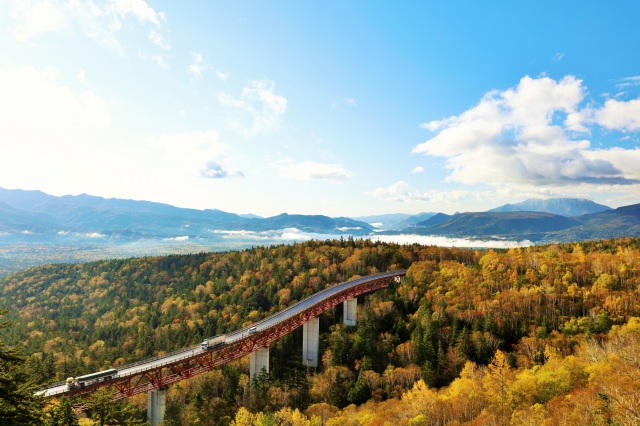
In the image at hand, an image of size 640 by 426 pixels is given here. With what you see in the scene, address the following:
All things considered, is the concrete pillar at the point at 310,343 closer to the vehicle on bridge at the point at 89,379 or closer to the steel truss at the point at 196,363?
the steel truss at the point at 196,363

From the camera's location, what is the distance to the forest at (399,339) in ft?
185

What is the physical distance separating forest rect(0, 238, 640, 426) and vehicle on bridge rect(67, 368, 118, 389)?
21.2 feet

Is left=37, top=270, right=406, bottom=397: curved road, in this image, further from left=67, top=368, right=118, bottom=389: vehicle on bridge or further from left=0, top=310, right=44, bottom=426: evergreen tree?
left=0, top=310, right=44, bottom=426: evergreen tree

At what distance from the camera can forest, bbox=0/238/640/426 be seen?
185 feet

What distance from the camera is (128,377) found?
5816 cm

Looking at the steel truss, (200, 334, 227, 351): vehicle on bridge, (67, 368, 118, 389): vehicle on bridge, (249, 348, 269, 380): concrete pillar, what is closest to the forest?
(249, 348, 269, 380): concrete pillar

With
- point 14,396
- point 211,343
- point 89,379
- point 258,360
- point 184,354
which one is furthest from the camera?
point 258,360

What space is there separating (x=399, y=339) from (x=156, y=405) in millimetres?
60571

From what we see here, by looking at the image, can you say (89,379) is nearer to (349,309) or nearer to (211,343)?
(211,343)

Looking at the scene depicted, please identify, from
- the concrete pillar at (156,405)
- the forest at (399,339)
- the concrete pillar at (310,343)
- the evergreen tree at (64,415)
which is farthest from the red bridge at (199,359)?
the evergreen tree at (64,415)

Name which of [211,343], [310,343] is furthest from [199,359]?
[310,343]

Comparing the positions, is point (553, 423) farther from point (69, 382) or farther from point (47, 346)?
point (47, 346)

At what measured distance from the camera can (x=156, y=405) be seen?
2495 inches

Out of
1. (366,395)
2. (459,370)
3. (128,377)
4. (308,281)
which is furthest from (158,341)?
(459,370)
